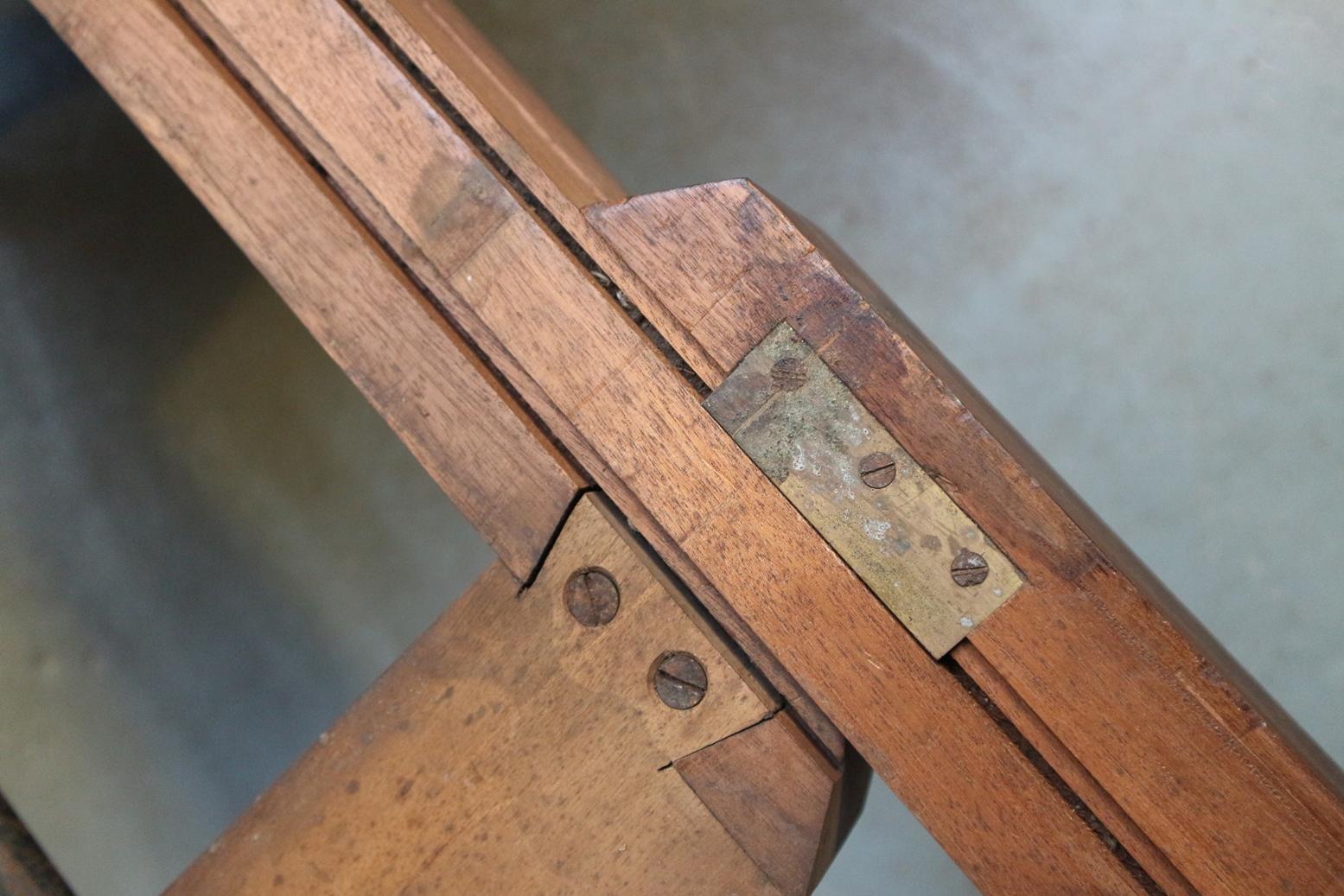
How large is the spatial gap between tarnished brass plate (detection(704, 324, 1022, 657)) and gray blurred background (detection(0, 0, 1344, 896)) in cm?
84

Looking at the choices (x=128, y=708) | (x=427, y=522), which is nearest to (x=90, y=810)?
(x=128, y=708)

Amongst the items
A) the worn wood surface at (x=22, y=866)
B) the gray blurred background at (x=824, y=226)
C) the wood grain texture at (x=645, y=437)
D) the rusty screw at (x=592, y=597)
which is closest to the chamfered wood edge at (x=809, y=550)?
the wood grain texture at (x=645, y=437)

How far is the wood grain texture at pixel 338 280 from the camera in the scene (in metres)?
0.91

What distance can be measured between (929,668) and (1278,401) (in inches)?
38.1

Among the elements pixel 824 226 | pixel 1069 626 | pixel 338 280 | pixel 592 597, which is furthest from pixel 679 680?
pixel 824 226

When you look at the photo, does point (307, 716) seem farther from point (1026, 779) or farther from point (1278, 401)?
point (1278, 401)

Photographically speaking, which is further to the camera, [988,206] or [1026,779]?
[988,206]

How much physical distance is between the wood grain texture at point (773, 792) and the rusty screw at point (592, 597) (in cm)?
14

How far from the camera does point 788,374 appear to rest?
2.65 ft

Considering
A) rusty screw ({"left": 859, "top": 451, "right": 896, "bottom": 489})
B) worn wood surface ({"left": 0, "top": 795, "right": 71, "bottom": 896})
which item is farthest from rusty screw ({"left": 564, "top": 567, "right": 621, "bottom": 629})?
worn wood surface ({"left": 0, "top": 795, "right": 71, "bottom": 896})

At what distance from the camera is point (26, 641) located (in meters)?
1.50

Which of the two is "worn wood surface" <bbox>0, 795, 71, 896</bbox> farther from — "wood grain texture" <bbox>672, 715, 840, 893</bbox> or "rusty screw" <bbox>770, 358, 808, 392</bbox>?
"rusty screw" <bbox>770, 358, 808, 392</bbox>

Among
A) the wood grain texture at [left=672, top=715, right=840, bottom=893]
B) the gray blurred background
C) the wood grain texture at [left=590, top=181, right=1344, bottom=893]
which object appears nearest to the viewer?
the wood grain texture at [left=590, top=181, right=1344, bottom=893]

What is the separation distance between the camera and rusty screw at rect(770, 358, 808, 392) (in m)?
0.81
